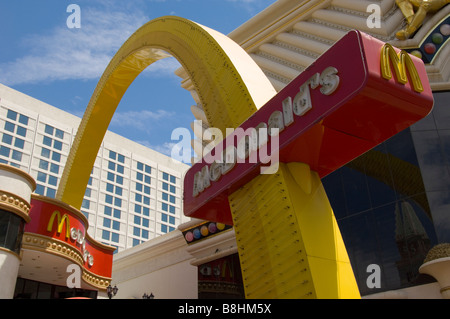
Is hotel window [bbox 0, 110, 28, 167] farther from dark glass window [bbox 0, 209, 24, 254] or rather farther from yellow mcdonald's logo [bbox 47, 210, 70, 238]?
dark glass window [bbox 0, 209, 24, 254]

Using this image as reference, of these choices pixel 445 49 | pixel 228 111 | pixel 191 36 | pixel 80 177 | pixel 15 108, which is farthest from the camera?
pixel 15 108

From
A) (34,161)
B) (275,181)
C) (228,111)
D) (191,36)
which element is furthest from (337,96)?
(34,161)

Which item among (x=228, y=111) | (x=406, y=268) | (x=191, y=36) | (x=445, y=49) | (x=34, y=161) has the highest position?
(x=34, y=161)

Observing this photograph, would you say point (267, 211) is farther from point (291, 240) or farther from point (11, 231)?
point (11, 231)

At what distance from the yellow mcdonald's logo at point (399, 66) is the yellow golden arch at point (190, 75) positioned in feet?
10.1

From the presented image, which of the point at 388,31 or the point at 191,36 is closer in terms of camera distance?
the point at 191,36

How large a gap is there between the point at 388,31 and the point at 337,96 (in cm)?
1240

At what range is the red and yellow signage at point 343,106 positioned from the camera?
6605 millimetres

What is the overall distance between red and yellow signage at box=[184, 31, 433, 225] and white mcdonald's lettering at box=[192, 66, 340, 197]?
2cm

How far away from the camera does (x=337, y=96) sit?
683 centimetres

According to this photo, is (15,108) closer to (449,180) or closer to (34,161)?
(34,161)

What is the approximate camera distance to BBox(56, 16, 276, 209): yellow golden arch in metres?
9.98
